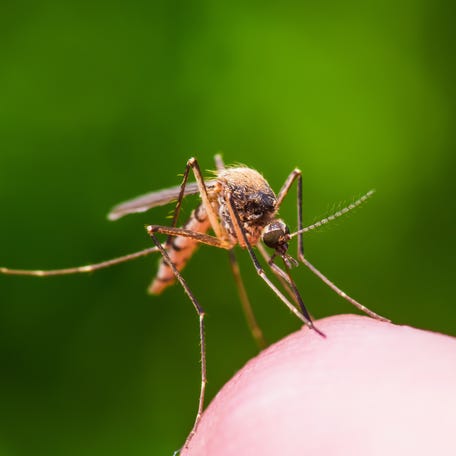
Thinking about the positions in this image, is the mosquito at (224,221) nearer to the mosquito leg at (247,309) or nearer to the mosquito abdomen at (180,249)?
the mosquito abdomen at (180,249)

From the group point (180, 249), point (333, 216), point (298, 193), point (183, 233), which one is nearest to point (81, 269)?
point (180, 249)

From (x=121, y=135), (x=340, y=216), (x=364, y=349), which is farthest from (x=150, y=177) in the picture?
(x=364, y=349)

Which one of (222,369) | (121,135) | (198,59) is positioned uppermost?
(198,59)

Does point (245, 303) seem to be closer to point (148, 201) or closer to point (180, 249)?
point (180, 249)

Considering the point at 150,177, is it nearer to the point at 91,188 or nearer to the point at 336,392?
the point at 91,188

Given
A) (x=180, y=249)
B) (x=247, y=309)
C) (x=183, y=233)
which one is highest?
(x=183, y=233)

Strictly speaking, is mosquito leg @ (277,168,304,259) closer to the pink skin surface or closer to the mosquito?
the mosquito

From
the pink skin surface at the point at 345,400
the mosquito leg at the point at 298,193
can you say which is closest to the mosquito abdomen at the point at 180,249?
the mosquito leg at the point at 298,193

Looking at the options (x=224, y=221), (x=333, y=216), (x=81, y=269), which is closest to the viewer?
(x=333, y=216)
